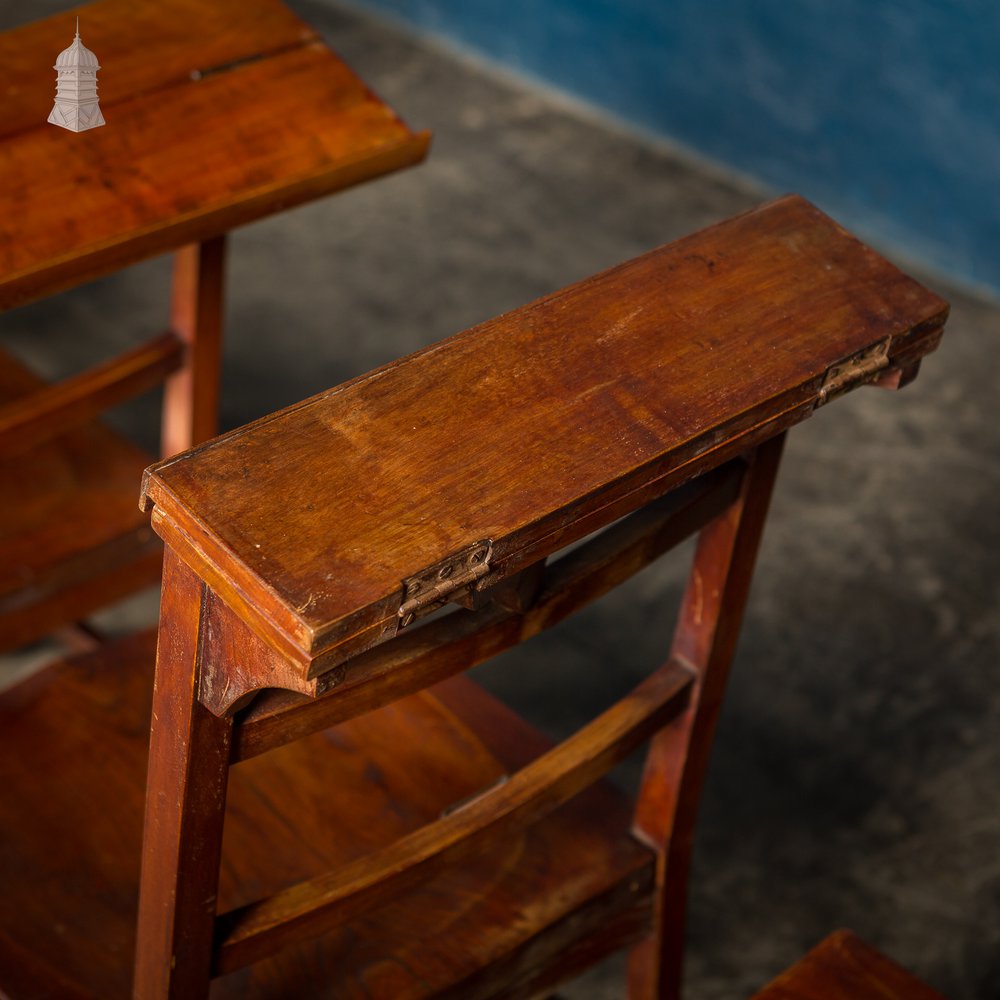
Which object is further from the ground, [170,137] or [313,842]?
[170,137]

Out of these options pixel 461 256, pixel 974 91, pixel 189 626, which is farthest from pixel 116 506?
pixel 974 91

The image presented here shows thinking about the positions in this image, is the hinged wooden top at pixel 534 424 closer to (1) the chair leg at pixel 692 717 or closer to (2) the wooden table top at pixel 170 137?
(1) the chair leg at pixel 692 717

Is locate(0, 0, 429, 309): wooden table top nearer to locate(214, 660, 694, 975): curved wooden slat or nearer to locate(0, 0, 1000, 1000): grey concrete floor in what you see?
locate(0, 0, 1000, 1000): grey concrete floor

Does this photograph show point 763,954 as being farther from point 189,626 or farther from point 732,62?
point 732,62

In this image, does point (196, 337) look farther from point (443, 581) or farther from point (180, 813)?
point (443, 581)

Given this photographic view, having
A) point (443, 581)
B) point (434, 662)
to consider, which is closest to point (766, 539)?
point (434, 662)

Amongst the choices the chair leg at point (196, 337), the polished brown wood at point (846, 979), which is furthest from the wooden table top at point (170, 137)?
the polished brown wood at point (846, 979)

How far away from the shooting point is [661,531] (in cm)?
112

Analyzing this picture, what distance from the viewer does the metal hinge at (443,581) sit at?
2.81ft

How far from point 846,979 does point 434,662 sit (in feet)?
1.62

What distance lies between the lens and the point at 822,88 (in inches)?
145

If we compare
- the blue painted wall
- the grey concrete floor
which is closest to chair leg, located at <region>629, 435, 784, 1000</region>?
the grey concrete floor

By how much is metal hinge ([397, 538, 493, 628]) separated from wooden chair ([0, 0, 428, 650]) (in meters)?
0.71

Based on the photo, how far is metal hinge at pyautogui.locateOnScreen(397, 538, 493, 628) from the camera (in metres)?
0.86
